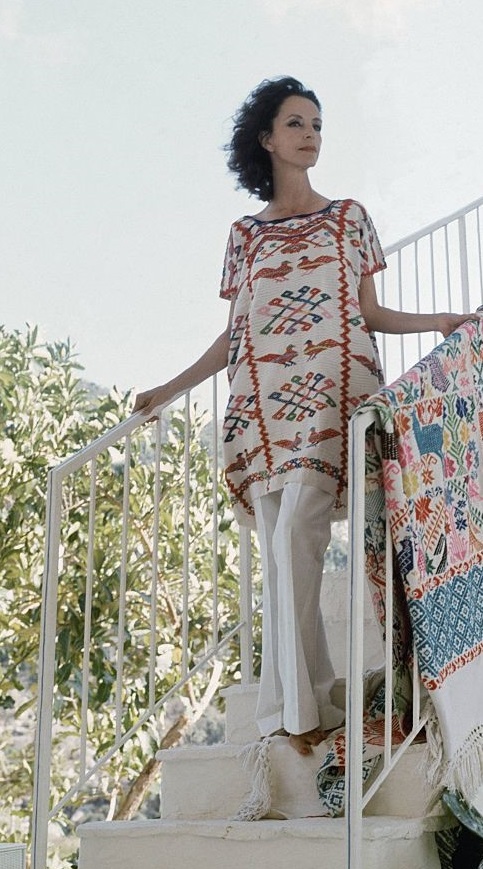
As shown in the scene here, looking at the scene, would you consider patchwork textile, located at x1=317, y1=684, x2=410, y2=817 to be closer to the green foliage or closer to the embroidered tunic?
the embroidered tunic

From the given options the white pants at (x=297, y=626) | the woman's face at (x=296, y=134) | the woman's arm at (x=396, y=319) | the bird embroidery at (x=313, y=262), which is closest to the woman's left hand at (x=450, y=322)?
the woman's arm at (x=396, y=319)

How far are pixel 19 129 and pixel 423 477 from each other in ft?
22.0

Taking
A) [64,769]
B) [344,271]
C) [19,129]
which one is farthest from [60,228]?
[344,271]

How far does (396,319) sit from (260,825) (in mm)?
1081

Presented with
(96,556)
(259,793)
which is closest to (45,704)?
(259,793)

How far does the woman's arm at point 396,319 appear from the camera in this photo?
2299 mm

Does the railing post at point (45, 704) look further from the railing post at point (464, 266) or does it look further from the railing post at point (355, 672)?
the railing post at point (464, 266)

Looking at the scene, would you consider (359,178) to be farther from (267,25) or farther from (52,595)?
(52,595)

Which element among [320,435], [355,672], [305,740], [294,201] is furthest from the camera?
[294,201]

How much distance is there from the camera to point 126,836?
2074mm

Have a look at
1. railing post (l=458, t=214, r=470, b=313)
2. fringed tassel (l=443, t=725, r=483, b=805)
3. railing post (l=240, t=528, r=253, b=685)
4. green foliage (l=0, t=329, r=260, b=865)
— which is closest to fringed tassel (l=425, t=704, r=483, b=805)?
fringed tassel (l=443, t=725, r=483, b=805)

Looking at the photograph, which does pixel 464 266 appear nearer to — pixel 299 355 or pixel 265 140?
pixel 265 140

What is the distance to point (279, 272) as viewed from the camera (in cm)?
245

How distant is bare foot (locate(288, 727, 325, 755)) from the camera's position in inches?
83.7
